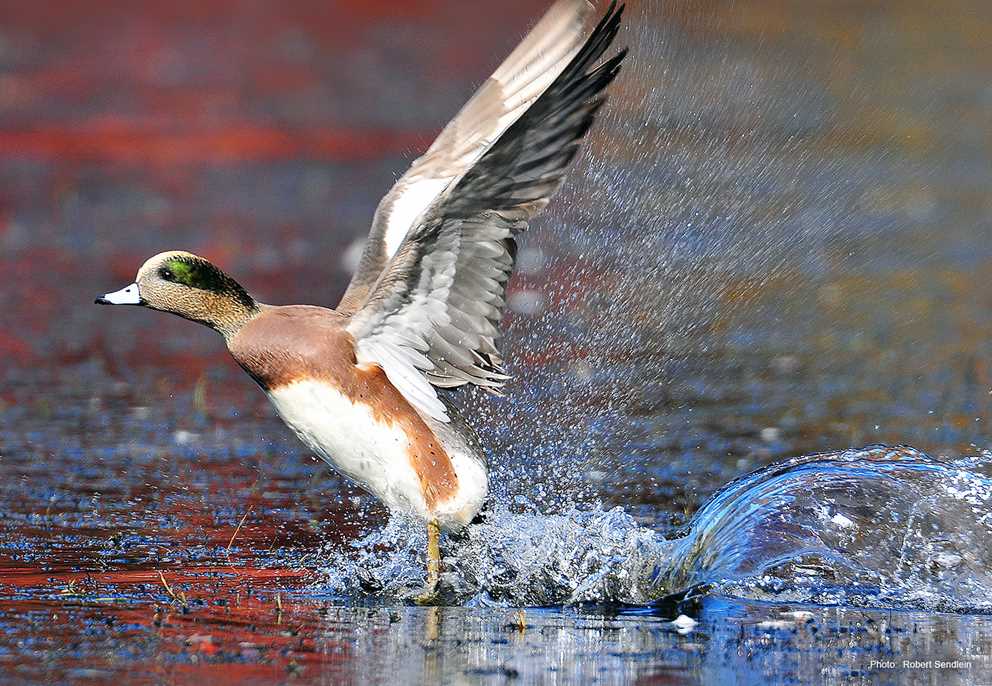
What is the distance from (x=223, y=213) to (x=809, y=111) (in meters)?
6.60

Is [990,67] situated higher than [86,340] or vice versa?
[990,67]

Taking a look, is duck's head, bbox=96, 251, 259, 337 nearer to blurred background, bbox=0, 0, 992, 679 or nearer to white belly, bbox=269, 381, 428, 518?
white belly, bbox=269, 381, 428, 518

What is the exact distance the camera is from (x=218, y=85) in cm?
2042

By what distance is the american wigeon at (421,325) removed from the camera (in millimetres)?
5902

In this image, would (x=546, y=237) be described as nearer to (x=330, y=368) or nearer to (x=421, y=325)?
(x=421, y=325)

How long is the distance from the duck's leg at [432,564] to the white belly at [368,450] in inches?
1.9

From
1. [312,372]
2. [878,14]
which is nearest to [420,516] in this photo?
[312,372]

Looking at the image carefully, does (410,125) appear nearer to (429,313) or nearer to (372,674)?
(429,313)

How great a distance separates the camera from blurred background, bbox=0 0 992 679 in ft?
24.8

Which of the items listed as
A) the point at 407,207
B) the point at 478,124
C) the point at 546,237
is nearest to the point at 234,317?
the point at 407,207

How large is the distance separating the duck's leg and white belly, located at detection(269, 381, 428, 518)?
0.30 feet

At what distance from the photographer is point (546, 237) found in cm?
1287

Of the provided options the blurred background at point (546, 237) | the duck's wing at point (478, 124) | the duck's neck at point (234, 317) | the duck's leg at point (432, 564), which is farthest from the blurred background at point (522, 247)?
the duck's wing at point (478, 124)

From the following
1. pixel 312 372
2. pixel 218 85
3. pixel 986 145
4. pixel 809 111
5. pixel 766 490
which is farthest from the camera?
pixel 218 85
